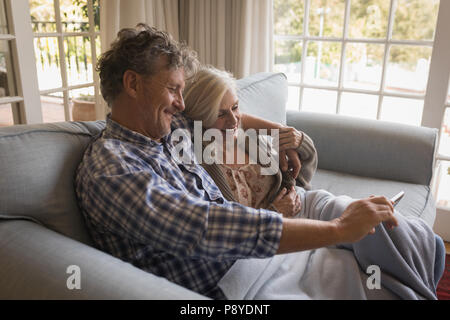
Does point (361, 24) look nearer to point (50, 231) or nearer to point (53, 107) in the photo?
point (53, 107)

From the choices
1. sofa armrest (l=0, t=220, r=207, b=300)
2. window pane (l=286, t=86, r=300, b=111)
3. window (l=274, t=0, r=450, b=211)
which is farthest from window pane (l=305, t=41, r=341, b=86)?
sofa armrest (l=0, t=220, r=207, b=300)

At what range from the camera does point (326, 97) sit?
276 cm

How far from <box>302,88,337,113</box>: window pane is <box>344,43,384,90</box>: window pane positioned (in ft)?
0.44

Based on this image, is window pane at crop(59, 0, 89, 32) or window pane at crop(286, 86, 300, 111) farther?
window pane at crop(286, 86, 300, 111)

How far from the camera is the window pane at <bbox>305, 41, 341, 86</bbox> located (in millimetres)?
2645

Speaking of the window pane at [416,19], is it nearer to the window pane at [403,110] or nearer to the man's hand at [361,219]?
the window pane at [403,110]

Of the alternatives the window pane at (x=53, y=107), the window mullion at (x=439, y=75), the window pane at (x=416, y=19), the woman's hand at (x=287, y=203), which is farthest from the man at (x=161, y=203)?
the window pane at (x=416, y=19)

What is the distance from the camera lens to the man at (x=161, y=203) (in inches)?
35.3

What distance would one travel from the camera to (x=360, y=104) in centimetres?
266

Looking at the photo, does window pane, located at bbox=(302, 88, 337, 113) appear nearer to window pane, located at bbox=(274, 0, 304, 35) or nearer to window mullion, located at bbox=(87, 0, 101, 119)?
window pane, located at bbox=(274, 0, 304, 35)

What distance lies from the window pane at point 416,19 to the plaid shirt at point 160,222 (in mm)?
1962

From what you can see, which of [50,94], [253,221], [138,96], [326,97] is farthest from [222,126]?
[326,97]
